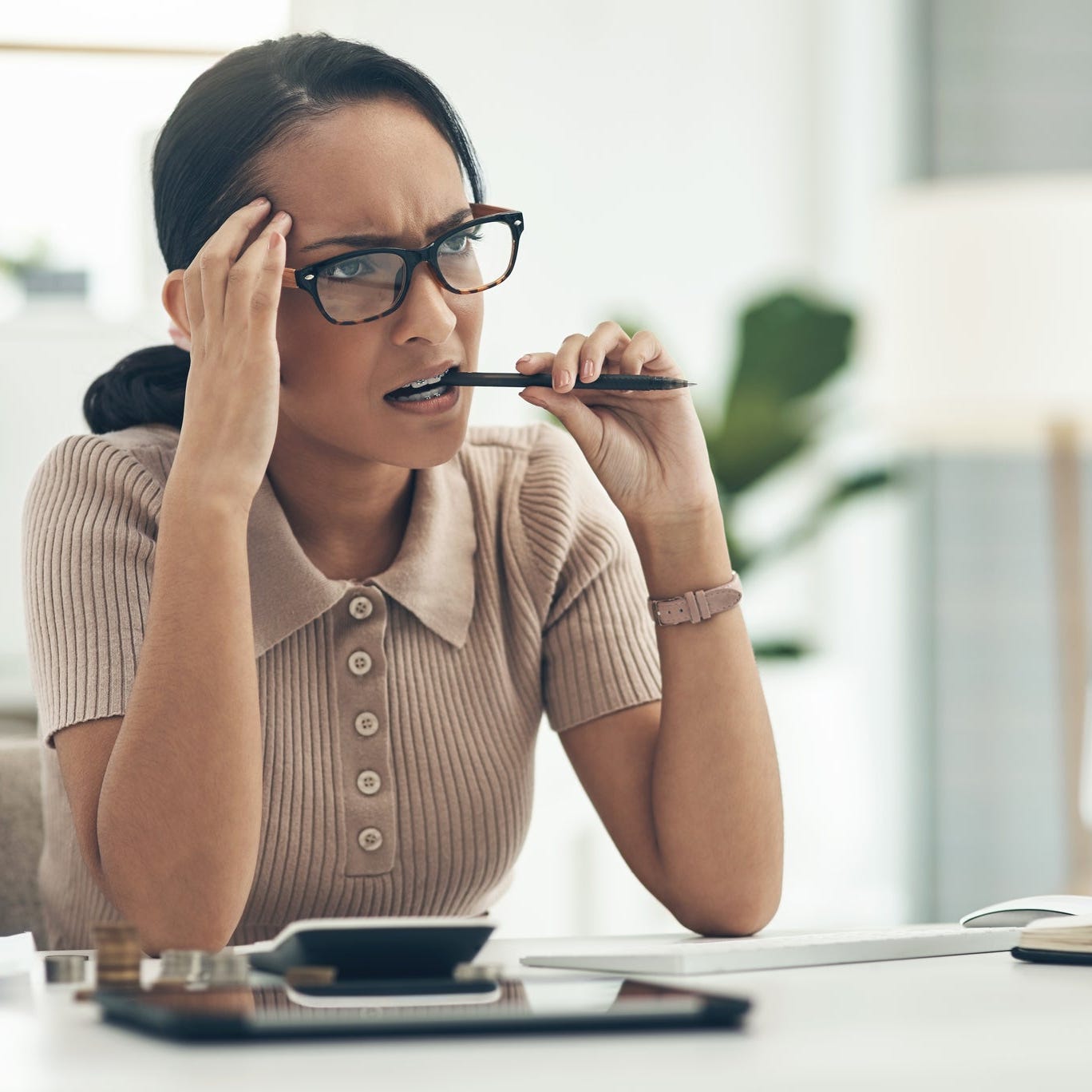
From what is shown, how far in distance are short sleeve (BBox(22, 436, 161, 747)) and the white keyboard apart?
40 centimetres

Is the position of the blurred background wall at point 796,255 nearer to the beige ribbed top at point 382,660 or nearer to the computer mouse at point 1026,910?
the beige ribbed top at point 382,660

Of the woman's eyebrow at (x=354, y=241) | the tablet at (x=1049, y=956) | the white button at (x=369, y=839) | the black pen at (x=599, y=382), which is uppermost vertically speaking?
the woman's eyebrow at (x=354, y=241)

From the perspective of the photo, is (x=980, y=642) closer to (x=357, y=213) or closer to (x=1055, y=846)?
(x=1055, y=846)

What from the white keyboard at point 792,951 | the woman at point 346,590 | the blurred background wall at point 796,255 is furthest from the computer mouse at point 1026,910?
the blurred background wall at point 796,255

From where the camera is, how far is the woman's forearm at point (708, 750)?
1067 millimetres

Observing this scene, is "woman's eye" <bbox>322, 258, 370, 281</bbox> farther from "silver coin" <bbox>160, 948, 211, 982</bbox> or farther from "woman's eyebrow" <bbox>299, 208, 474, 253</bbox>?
"silver coin" <bbox>160, 948, 211, 982</bbox>

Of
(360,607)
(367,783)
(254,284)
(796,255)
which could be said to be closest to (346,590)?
(360,607)

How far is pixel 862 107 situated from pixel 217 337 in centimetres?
260

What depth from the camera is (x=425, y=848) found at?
1.13m

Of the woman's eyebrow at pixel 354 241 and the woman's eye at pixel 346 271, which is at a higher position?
the woman's eyebrow at pixel 354 241

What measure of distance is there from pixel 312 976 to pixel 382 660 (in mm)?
529

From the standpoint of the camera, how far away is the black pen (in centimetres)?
105

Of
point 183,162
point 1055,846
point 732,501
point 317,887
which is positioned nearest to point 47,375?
point 732,501

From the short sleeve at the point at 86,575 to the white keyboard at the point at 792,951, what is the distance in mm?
403
